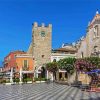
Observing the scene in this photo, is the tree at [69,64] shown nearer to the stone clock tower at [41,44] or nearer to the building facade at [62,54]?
the stone clock tower at [41,44]

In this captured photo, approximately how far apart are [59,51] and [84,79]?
2824 cm

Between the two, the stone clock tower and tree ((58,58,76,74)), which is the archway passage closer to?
tree ((58,58,76,74))

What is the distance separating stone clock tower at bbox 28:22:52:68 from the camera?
70.2 m

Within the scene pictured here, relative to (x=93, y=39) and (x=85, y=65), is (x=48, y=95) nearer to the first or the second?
(x=85, y=65)

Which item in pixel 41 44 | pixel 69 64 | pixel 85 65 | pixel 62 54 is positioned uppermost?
pixel 41 44

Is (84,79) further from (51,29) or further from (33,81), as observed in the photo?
(51,29)

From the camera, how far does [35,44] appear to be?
7025 cm

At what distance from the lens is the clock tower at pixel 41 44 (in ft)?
230

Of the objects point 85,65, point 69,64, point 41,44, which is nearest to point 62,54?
point 41,44

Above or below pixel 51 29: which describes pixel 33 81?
below

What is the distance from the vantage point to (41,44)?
233 ft

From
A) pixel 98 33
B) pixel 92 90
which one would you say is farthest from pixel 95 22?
pixel 92 90

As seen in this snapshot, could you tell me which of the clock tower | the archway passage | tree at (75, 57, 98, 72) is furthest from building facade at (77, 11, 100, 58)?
the clock tower

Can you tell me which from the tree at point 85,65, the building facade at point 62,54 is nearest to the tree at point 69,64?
the tree at point 85,65
